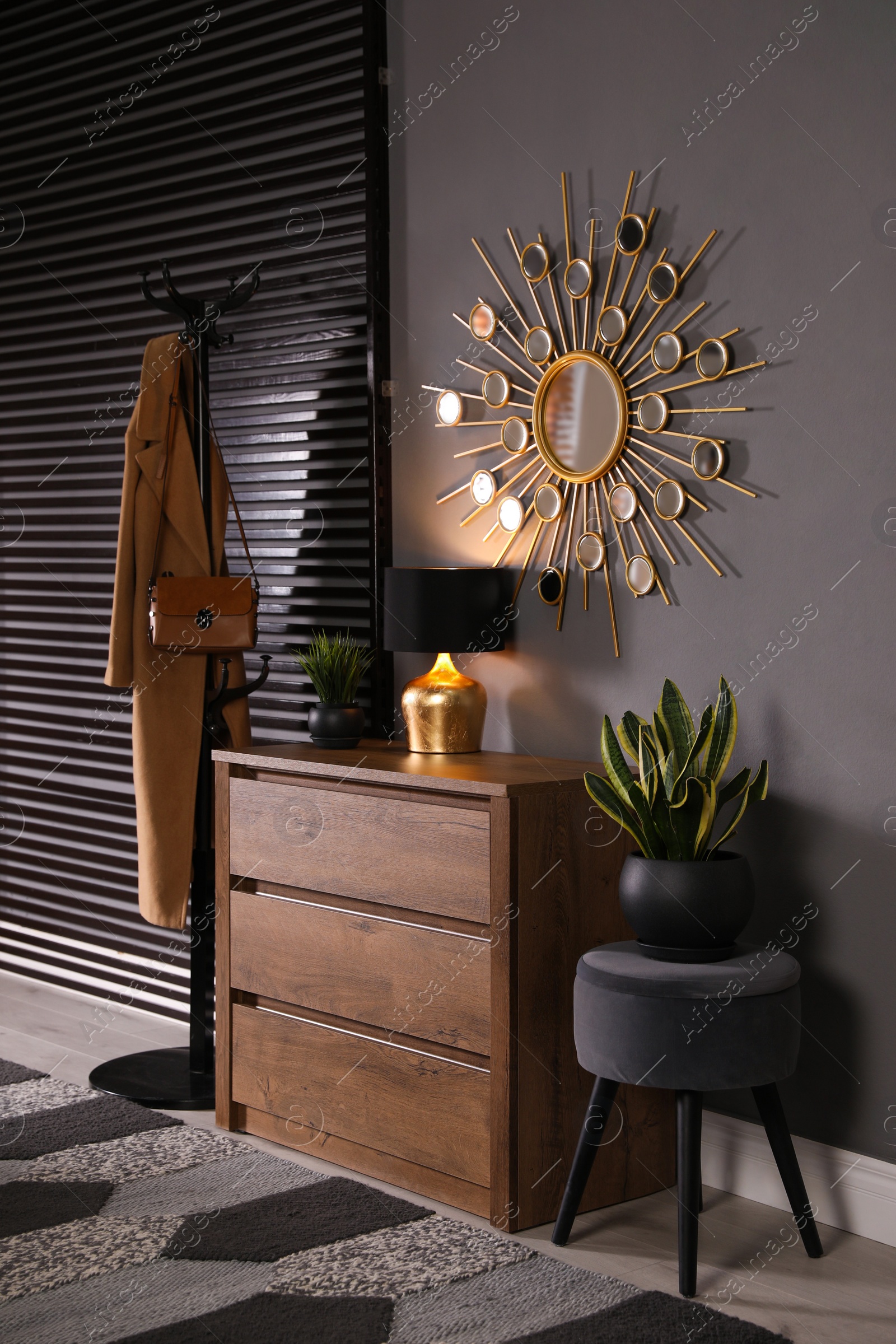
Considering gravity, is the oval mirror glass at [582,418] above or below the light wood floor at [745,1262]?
above

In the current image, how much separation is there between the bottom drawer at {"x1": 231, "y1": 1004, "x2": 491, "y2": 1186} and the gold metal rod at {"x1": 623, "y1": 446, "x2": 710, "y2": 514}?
3.94 feet

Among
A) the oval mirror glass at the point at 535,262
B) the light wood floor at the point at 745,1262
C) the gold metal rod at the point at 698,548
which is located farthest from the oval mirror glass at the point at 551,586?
the light wood floor at the point at 745,1262

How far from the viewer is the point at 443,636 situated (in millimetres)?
2926

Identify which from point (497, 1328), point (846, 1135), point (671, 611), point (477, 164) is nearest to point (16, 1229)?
point (497, 1328)

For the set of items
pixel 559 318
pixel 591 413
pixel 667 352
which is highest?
pixel 559 318

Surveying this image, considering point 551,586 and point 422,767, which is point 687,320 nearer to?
point 551,586

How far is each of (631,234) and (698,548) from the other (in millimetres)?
681

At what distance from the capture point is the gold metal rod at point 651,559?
2.79m

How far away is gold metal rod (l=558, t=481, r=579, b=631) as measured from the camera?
297cm

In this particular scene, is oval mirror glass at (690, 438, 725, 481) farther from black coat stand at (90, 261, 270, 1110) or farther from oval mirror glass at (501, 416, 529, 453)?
black coat stand at (90, 261, 270, 1110)

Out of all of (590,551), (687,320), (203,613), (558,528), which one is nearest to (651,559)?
(590,551)

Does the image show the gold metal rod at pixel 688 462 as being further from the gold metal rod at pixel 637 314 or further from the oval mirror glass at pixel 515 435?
the oval mirror glass at pixel 515 435

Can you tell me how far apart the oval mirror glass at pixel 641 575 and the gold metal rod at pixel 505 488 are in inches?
13.1

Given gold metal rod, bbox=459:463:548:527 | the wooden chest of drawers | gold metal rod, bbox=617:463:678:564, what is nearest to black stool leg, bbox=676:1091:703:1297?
the wooden chest of drawers
